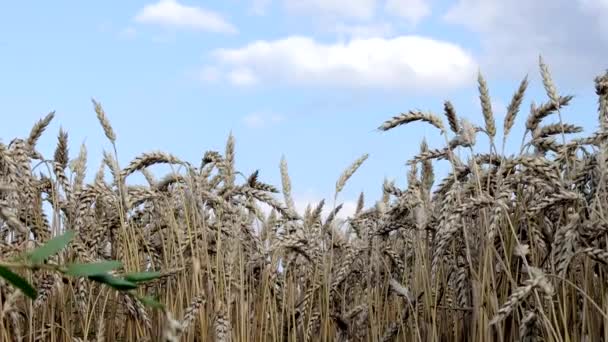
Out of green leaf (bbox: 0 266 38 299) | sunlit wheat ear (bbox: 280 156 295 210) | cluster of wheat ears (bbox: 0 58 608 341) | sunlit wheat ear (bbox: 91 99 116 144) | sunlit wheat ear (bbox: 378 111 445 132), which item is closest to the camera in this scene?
green leaf (bbox: 0 266 38 299)

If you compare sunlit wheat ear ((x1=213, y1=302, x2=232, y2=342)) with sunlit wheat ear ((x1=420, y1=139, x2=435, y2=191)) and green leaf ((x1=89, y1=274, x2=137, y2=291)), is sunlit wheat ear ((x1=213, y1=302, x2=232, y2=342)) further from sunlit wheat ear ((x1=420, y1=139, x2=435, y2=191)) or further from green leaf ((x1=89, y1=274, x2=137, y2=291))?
green leaf ((x1=89, y1=274, x2=137, y2=291))

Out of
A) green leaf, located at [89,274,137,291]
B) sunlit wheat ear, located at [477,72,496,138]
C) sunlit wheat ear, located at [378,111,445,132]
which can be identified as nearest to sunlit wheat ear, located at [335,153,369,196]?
sunlit wheat ear, located at [378,111,445,132]

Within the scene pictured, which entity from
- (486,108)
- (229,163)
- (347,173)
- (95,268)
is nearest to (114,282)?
(95,268)

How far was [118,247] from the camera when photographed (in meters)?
3.01

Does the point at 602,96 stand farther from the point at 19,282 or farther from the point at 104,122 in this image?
the point at 19,282

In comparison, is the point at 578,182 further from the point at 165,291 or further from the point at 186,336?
the point at 165,291

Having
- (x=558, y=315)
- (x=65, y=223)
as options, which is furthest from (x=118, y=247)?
(x=558, y=315)

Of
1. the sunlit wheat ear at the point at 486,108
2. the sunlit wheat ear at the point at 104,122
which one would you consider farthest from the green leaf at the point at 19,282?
the sunlit wheat ear at the point at 104,122

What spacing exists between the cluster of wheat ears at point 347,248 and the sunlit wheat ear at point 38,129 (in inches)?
0.5

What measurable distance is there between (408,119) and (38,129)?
1.32m

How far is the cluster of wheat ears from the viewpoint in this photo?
91.4 inches

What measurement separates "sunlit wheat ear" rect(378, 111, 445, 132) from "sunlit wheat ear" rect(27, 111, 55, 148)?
1213mm

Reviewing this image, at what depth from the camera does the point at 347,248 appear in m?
3.39

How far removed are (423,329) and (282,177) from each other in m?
1.18
